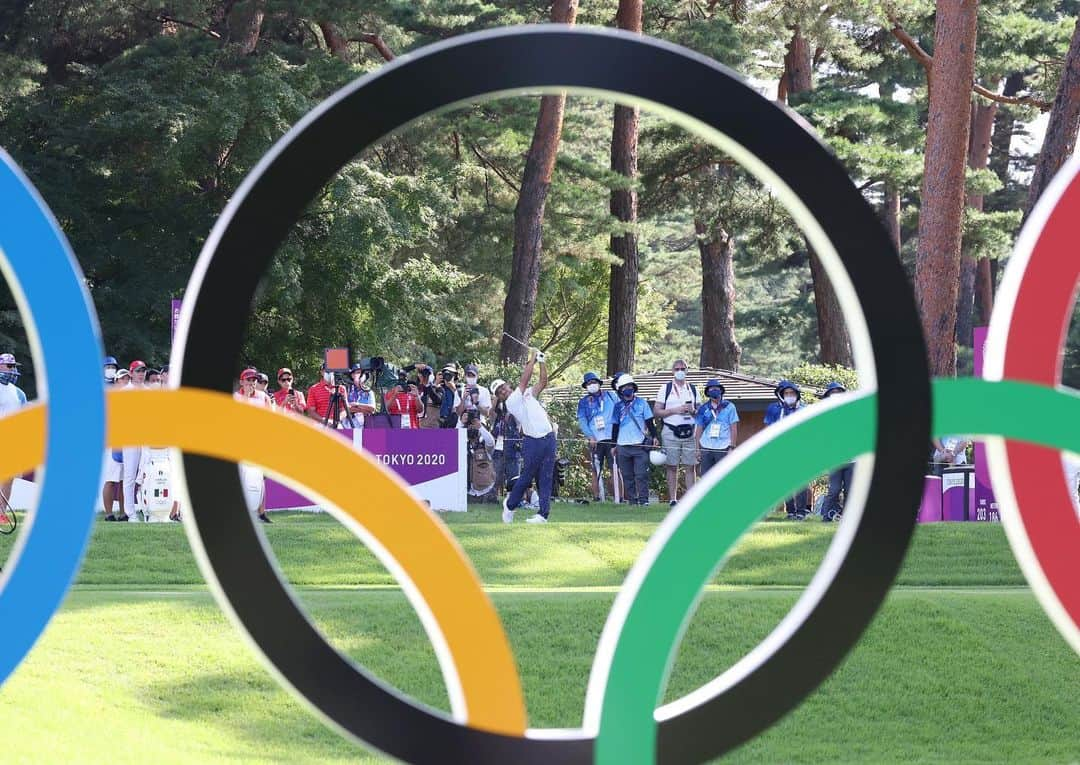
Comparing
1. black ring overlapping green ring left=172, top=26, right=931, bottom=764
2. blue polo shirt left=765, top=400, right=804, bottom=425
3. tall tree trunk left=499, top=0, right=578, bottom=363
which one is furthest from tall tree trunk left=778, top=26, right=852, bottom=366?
black ring overlapping green ring left=172, top=26, right=931, bottom=764

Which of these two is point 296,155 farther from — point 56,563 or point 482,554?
point 482,554

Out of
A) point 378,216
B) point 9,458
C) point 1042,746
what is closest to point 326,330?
point 378,216

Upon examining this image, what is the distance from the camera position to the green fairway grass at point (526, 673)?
33.1ft

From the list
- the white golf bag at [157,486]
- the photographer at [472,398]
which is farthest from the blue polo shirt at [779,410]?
the white golf bag at [157,486]

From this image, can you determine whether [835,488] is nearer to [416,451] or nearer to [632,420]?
[632,420]

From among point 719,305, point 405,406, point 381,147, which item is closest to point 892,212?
point 719,305

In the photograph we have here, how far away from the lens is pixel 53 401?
545cm

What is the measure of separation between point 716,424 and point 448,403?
372cm

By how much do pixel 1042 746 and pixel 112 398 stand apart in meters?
7.74

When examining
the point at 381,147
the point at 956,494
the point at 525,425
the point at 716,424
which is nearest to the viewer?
the point at 525,425

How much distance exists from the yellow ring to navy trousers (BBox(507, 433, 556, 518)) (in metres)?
11.5

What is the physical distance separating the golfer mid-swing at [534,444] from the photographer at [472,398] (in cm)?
326

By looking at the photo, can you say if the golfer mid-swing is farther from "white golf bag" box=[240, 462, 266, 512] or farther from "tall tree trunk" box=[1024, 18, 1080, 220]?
"tall tree trunk" box=[1024, 18, 1080, 220]

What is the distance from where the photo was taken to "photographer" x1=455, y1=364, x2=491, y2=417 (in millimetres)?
20453
